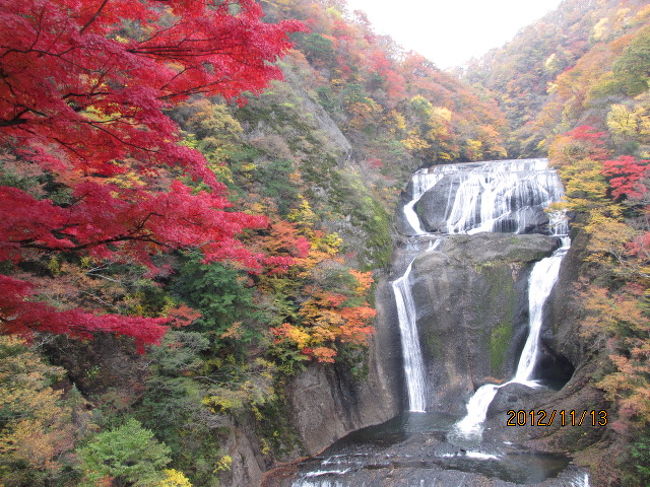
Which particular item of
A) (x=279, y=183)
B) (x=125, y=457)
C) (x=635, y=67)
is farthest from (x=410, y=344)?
(x=635, y=67)

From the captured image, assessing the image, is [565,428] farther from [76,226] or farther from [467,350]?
[76,226]

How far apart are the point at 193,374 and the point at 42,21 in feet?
27.5

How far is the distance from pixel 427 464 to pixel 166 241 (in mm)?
10109

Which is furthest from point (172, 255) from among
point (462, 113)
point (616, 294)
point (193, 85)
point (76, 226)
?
point (462, 113)

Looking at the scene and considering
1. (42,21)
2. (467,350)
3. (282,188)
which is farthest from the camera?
(467,350)

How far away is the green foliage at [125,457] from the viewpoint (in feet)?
20.7

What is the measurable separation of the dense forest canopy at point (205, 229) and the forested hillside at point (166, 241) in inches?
1.4

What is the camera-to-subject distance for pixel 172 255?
35.3 feet

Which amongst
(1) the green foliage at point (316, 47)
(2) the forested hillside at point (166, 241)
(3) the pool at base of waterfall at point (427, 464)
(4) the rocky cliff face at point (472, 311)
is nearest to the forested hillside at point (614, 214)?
(3) the pool at base of waterfall at point (427, 464)

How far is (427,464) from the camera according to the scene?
419 inches

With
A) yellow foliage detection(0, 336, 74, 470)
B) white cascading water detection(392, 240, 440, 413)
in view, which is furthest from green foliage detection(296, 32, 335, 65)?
yellow foliage detection(0, 336, 74, 470)

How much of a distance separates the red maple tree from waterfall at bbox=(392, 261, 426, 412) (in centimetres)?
1318

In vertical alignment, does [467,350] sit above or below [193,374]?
→ below

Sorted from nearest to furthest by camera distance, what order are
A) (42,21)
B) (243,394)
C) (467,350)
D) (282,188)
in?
(42,21), (243,394), (282,188), (467,350)
